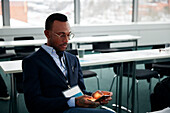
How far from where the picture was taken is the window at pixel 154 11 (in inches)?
359

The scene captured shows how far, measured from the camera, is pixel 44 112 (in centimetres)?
161

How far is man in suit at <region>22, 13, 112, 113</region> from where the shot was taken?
1.60m

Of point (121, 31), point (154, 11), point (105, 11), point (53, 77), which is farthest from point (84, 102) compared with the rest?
point (154, 11)

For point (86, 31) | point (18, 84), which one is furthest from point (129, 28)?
point (18, 84)

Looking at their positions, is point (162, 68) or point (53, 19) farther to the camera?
point (162, 68)

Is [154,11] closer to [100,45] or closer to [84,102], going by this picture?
[100,45]

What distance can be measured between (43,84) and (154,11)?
841 centimetres

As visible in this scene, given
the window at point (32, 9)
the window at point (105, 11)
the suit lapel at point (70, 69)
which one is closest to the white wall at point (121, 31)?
the window at point (32, 9)

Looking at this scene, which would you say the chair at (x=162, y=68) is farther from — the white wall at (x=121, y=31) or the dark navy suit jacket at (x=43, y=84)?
the white wall at (x=121, y=31)

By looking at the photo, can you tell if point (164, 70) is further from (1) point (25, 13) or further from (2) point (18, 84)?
(1) point (25, 13)

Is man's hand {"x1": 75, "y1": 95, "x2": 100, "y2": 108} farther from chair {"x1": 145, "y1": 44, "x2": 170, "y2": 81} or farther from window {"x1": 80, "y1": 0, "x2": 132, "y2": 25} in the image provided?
window {"x1": 80, "y1": 0, "x2": 132, "y2": 25}

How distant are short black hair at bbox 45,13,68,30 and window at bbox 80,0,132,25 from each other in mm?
6562

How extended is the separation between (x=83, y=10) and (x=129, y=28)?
164 centimetres

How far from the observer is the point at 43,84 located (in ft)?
5.48
